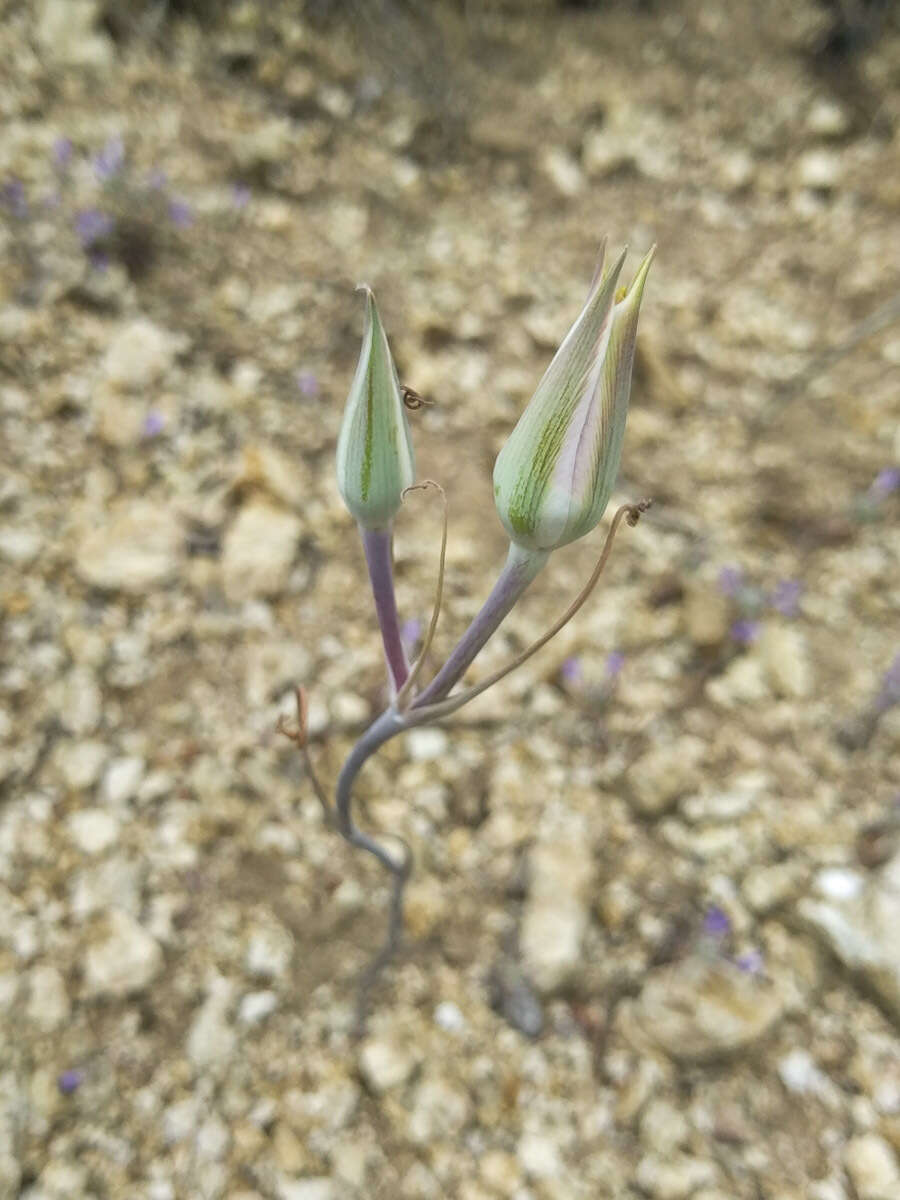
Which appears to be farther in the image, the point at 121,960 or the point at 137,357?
the point at 137,357

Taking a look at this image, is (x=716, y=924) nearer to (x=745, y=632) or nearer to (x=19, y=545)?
(x=745, y=632)

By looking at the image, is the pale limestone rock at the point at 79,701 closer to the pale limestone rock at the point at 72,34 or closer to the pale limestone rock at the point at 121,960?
the pale limestone rock at the point at 121,960

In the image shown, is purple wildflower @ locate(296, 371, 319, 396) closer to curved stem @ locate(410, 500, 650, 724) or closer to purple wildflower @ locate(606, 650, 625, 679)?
purple wildflower @ locate(606, 650, 625, 679)

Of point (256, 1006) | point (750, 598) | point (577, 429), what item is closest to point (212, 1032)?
point (256, 1006)

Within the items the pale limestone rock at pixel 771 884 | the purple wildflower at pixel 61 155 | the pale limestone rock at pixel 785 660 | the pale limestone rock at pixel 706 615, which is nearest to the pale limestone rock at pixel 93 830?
the pale limestone rock at pixel 771 884

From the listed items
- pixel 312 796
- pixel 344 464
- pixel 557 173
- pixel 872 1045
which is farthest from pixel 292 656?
pixel 557 173

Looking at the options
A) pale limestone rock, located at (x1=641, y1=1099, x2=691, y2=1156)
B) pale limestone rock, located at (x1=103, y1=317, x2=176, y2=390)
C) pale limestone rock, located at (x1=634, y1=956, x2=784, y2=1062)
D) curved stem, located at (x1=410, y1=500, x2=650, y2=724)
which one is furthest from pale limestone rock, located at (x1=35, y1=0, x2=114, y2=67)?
pale limestone rock, located at (x1=641, y1=1099, x2=691, y2=1156)
